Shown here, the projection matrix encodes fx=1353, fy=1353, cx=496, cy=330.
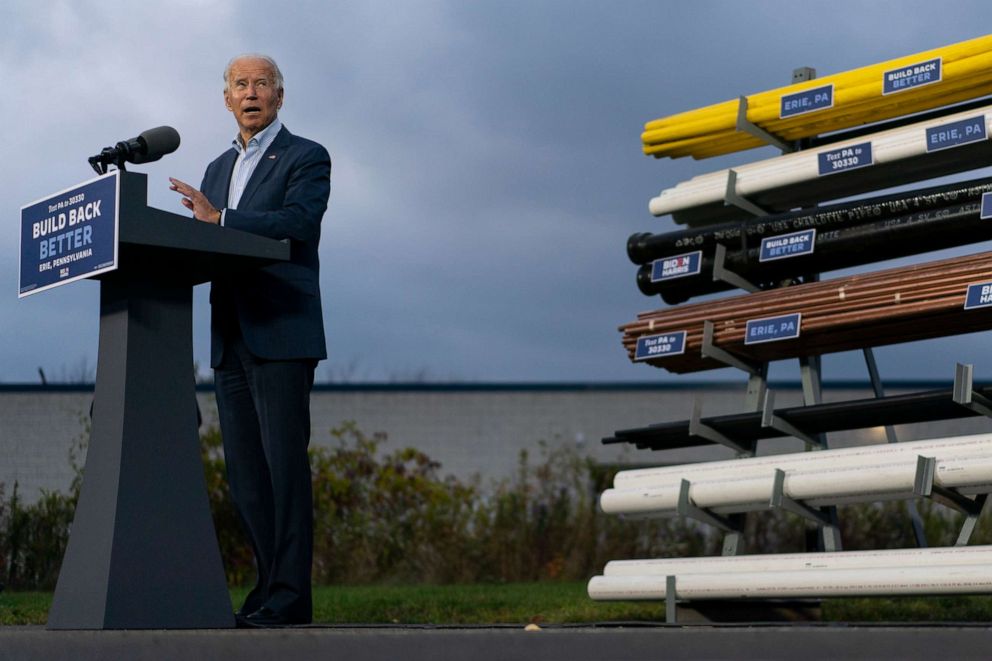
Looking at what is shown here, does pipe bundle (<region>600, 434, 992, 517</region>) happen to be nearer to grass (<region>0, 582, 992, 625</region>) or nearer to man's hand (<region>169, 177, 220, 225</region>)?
grass (<region>0, 582, 992, 625</region>)

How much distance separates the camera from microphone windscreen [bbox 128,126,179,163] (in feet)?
12.6

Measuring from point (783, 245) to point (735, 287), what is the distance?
50cm

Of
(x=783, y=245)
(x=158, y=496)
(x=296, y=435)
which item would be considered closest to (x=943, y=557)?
(x=783, y=245)

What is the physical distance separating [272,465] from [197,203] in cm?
84

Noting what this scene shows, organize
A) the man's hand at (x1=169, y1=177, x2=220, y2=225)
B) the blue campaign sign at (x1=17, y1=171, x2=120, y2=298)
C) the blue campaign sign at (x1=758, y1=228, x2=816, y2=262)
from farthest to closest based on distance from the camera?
1. the blue campaign sign at (x1=758, y1=228, x2=816, y2=262)
2. the man's hand at (x1=169, y1=177, x2=220, y2=225)
3. the blue campaign sign at (x1=17, y1=171, x2=120, y2=298)

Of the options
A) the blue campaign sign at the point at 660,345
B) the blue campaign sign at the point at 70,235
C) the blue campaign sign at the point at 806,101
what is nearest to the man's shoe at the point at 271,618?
the blue campaign sign at the point at 70,235

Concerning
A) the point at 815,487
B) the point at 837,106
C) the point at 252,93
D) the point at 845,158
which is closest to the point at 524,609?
the point at 815,487

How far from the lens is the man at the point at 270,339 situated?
4.16 meters

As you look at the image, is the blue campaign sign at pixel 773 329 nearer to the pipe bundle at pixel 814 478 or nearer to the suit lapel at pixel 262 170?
the pipe bundle at pixel 814 478

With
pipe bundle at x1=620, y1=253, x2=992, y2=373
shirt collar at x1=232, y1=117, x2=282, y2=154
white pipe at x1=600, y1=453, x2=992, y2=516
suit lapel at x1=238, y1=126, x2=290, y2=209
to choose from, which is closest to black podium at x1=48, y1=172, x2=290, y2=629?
suit lapel at x1=238, y1=126, x2=290, y2=209

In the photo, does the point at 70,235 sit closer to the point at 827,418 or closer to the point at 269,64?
the point at 269,64

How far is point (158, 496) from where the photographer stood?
369cm

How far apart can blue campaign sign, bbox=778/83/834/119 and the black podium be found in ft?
11.8

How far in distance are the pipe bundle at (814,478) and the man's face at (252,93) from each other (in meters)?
3.00
